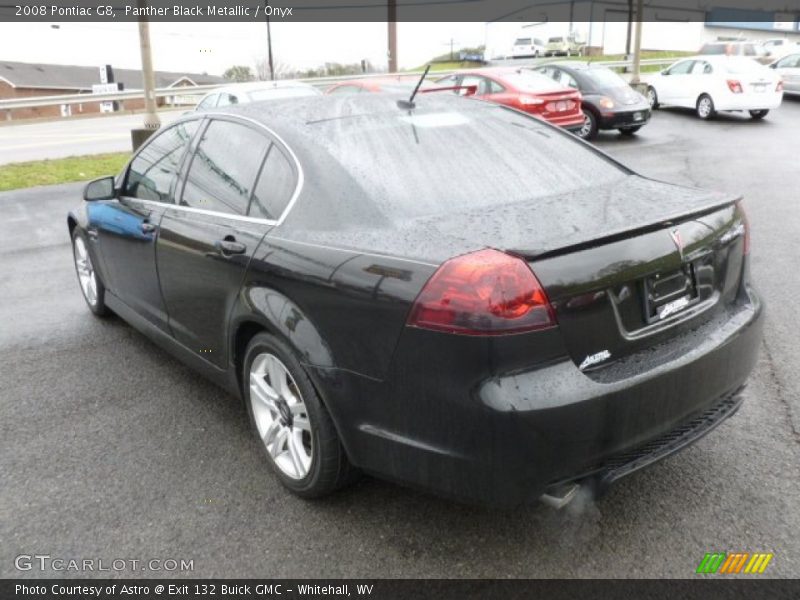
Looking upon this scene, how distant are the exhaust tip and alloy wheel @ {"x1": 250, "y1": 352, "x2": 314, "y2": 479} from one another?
3.19 ft

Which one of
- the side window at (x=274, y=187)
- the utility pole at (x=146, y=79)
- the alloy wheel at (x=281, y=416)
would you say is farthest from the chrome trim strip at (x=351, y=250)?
the utility pole at (x=146, y=79)

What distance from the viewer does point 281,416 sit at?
125 inches

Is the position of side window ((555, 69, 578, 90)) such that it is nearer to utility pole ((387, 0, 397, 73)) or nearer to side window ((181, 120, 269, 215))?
side window ((181, 120, 269, 215))

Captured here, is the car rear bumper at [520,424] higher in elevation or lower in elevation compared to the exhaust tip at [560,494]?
higher

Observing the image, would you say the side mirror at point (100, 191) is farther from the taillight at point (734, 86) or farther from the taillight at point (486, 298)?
the taillight at point (734, 86)

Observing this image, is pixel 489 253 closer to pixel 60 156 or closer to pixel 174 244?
pixel 174 244

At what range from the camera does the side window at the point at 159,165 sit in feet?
13.3

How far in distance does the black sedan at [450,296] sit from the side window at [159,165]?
213 mm

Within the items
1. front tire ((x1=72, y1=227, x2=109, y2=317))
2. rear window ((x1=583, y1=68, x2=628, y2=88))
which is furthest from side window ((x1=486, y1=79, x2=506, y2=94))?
front tire ((x1=72, y1=227, x2=109, y2=317))

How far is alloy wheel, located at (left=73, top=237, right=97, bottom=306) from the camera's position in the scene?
5.34 meters

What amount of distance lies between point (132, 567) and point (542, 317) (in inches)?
70.2

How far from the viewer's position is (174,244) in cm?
376

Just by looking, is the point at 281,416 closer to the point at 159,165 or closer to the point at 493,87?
the point at 159,165

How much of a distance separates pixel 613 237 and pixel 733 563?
1251 mm
